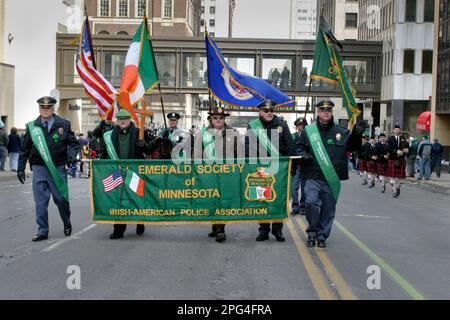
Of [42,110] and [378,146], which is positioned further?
[378,146]

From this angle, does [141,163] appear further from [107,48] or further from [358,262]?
[107,48]

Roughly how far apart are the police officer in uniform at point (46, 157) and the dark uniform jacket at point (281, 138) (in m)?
2.56

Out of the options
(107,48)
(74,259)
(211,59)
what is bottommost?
(74,259)

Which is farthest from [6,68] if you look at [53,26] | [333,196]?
[333,196]

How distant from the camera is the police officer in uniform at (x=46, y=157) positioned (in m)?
10.5

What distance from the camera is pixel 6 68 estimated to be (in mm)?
42562

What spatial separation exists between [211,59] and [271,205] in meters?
3.25

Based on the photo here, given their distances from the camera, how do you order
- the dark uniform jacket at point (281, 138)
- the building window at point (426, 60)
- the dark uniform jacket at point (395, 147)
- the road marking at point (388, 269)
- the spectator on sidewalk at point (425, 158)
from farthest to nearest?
the building window at point (426, 60) < the spectator on sidewalk at point (425, 158) < the dark uniform jacket at point (395, 147) < the dark uniform jacket at point (281, 138) < the road marking at point (388, 269)

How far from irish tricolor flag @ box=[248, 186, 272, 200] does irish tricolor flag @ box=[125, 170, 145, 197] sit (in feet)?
5.21

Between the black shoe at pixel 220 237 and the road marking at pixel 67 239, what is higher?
the black shoe at pixel 220 237

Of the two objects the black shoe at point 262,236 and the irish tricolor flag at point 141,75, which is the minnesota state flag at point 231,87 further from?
the black shoe at point 262,236

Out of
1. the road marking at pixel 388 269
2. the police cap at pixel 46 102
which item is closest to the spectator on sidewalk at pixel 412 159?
the road marking at pixel 388 269

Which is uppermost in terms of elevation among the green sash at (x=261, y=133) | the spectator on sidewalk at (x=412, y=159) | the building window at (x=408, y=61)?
the building window at (x=408, y=61)

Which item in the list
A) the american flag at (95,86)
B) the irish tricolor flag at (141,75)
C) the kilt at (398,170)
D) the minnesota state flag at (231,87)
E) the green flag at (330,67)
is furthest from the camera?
the kilt at (398,170)
